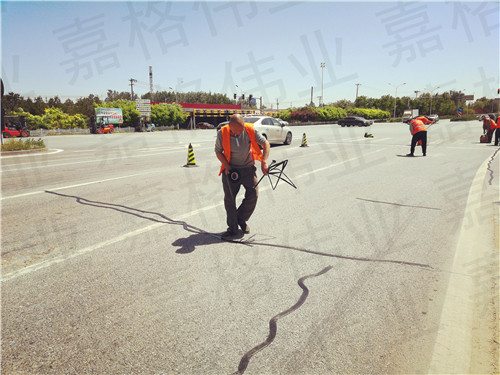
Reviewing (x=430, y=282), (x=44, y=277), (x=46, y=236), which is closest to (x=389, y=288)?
(x=430, y=282)

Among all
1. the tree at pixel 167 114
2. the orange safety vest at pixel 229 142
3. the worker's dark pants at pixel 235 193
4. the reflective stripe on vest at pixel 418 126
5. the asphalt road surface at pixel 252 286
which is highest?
the tree at pixel 167 114

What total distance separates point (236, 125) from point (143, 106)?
55668mm

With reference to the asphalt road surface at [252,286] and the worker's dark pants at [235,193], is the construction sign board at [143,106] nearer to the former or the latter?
the asphalt road surface at [252,286]

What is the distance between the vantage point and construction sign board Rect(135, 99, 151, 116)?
2212 inches

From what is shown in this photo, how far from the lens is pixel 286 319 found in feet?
9.90

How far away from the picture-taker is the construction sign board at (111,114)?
51.0 m

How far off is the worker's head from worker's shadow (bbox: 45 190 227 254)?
58.9 inches

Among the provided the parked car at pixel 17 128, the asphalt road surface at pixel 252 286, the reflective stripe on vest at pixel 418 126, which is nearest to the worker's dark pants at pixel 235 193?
the asphalt road surface at pixel 252 286

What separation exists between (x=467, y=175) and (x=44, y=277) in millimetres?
10825

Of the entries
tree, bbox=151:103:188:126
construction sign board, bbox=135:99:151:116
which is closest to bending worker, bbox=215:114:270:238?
construction sign board, bbox=135:99:151:116

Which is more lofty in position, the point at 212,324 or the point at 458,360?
the point at 212,324

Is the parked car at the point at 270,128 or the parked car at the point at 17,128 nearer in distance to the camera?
the parked car at the point at 270,128

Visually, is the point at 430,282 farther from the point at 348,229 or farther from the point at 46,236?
the point at 46,236

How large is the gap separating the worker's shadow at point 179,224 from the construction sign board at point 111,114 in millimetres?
47962
